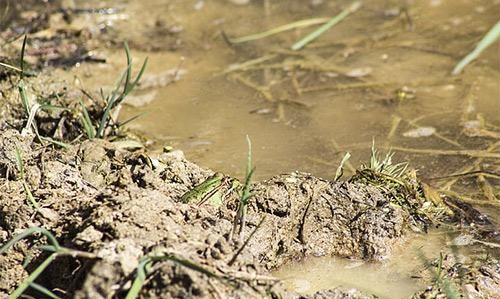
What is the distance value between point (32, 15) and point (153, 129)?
151 cm

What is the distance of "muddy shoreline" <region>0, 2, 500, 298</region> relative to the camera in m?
1.69

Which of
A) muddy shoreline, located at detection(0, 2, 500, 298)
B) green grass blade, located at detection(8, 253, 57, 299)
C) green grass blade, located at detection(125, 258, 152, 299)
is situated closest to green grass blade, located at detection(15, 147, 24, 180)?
muddy shoreline, located at detection(0, 2, 500, 298)

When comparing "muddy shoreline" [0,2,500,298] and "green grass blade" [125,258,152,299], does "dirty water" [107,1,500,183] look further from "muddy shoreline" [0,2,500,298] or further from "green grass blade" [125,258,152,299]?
"green grass blade" [125,258,152,299]

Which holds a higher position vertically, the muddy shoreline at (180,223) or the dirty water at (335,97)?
the muddy shoreline at (180,223)

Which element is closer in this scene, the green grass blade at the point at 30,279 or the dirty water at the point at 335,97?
the green grass blade at the point at 30,279

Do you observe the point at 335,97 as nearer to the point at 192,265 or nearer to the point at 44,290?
the point at 192,265

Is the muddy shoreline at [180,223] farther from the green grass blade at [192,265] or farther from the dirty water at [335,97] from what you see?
the dirty water at [335,97]

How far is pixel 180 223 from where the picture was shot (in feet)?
6.20

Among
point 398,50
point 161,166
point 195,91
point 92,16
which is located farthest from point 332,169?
point 92,16

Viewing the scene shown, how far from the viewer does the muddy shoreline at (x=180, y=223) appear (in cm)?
169

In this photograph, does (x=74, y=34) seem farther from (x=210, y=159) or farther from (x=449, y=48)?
(x=449, y=48)

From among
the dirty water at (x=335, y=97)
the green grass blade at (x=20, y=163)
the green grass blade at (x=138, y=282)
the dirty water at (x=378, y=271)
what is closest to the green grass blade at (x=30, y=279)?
the green grass blade at (x=138, y=282)

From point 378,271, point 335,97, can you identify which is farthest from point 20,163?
point 335,97

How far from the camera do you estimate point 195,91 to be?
135 inches
